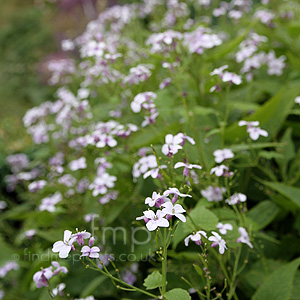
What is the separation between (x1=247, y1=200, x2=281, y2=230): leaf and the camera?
1.89m

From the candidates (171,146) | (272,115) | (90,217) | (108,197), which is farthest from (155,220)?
(272,115)

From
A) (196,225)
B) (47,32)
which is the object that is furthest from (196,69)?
(47,32)

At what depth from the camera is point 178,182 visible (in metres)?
1.86

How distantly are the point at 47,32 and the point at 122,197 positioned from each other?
917 centimetres

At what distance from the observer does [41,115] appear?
274cm

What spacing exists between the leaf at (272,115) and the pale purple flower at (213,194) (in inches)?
19.6

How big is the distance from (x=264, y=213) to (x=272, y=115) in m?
0.64

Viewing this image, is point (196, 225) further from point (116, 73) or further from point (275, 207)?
point (116, 73)

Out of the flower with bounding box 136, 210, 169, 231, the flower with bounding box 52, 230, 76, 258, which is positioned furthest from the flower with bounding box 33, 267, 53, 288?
the flower with bounding box 136, 210, 169, 231

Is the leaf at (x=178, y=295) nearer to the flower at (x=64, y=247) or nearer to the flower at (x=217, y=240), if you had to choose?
the flower at (x=217, y=240)

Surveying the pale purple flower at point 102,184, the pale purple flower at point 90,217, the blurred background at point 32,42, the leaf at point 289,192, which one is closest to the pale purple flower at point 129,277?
the pale purple flower at point 90,217

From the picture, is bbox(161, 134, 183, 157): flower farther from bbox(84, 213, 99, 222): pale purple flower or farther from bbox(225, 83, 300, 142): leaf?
bbox(84, 213, 99, 222): pale purple flower

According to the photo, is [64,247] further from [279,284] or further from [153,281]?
[279,284]

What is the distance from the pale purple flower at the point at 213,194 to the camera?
1.75 m
